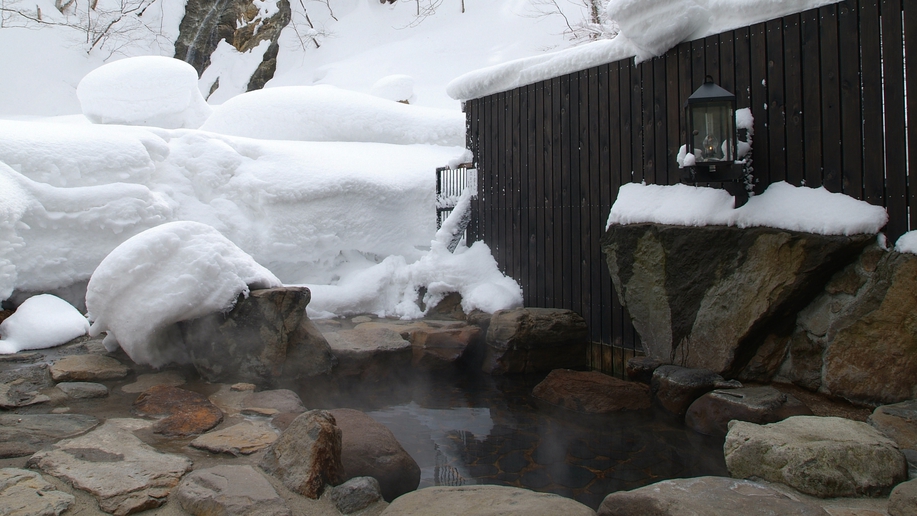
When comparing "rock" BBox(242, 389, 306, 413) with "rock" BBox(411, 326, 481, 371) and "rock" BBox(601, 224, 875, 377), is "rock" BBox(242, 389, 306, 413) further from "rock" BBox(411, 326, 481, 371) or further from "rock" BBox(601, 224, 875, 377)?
"rock" BBox(601, 224, 875, 377)

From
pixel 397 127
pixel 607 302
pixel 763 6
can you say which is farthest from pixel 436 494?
pixel 397 127

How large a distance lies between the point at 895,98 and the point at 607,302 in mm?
2632

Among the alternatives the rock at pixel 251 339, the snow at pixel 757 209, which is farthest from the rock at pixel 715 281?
the rock at pixel 251 339

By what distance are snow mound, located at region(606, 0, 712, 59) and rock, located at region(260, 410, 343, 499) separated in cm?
386

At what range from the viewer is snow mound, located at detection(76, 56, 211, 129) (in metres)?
9.91

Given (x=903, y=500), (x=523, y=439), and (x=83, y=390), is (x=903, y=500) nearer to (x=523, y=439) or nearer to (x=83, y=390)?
(x=523, y=439)

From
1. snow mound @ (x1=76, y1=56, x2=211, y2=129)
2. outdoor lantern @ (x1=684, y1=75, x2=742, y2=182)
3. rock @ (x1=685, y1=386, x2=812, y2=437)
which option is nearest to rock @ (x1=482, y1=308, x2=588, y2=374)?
rock @ (x1=685, y1=386, x2=812, y2=437)

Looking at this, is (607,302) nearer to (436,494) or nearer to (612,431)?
(612,431)

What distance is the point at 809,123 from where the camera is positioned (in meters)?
4.17

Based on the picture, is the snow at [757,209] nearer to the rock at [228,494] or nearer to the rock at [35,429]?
the rock at [228,494]

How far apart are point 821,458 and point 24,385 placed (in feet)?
14.6

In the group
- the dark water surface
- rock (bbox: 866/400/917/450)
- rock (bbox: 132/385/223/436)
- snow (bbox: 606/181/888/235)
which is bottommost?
the dark water surface

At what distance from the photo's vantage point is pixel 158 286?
4.12 metres

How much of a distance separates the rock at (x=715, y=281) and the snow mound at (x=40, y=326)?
14.8 ft
